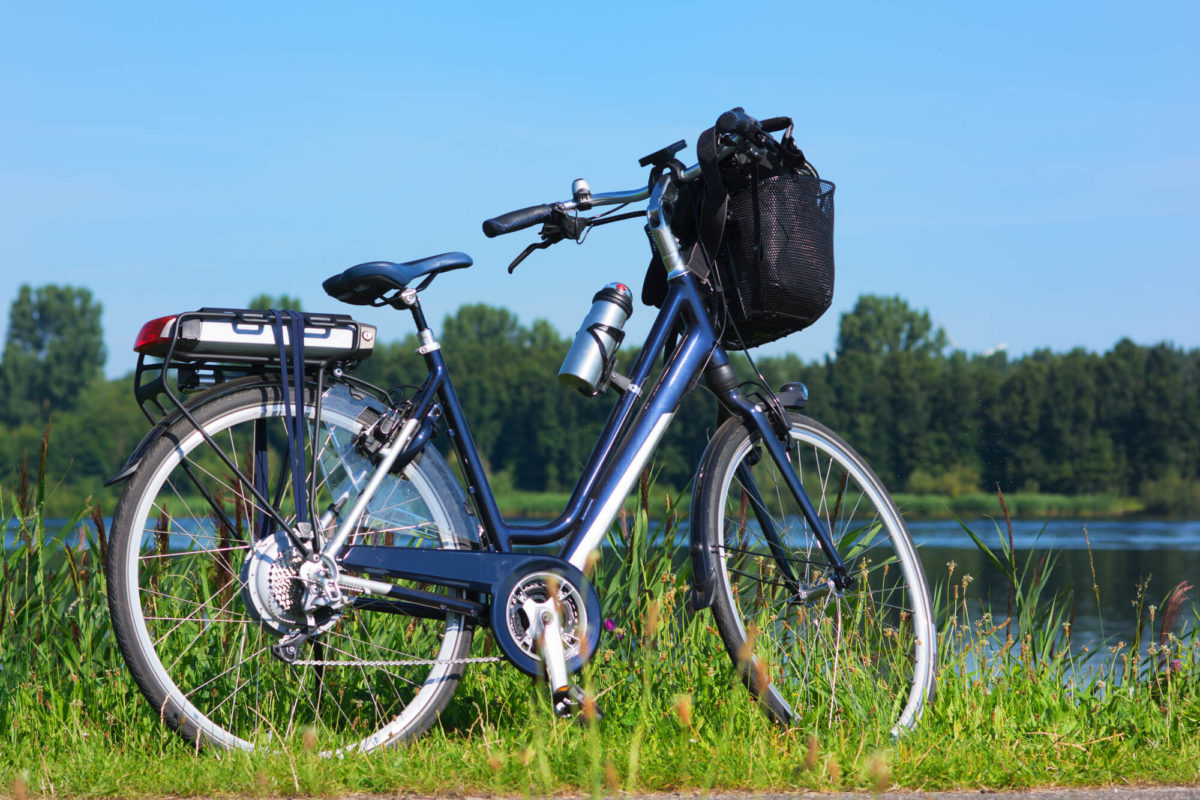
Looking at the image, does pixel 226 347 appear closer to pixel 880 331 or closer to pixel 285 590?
pixel 285 590

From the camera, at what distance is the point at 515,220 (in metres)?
3.04

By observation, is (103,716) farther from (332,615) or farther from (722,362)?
(722,362)

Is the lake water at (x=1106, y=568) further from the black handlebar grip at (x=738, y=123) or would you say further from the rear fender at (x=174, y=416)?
the rear fender at (x=174, y=416)

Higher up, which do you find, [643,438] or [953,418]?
[953,418]

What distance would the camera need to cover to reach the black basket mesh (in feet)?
10.3

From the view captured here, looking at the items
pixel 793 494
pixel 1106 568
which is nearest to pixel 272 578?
pixel 793 494

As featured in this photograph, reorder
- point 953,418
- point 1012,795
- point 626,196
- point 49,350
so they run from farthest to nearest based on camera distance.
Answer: point 49,350
point 953,418
point 626,196
point 1012,795

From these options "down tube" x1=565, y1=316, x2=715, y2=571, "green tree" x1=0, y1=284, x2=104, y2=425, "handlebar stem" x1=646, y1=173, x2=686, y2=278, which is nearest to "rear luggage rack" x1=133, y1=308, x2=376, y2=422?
"down tube" x1=565, y1=316, x2=715, y2=571

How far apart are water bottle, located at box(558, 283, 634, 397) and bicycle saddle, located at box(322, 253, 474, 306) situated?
35 centimetres

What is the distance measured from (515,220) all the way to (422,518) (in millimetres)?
805

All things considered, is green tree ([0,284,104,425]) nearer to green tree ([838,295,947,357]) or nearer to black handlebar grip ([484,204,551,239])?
green tree ([838,295,947,357])

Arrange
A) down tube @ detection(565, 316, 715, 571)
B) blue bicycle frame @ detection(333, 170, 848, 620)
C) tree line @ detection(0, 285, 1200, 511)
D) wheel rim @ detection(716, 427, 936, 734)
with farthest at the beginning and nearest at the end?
tree line @ detection(0, 285, 1200, 511), wheel rim @ detection(716, 427, 936, 734), down tube @ detection(565, 316, 715, 571), blue bicycle frame @ detection(333, 170, 848, 620)

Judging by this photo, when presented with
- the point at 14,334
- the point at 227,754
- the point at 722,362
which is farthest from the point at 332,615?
the point at 14,334

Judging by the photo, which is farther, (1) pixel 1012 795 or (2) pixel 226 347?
(2) pixel 226 347
